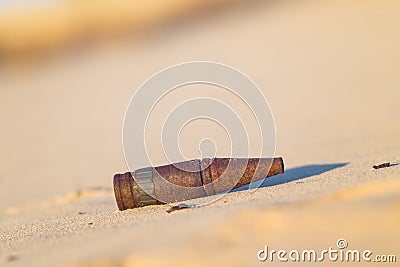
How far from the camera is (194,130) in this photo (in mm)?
10797

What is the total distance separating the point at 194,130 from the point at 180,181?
6.18 metres

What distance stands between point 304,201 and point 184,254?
92cm

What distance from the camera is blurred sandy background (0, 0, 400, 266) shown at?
129 inches

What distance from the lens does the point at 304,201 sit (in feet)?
11.9
